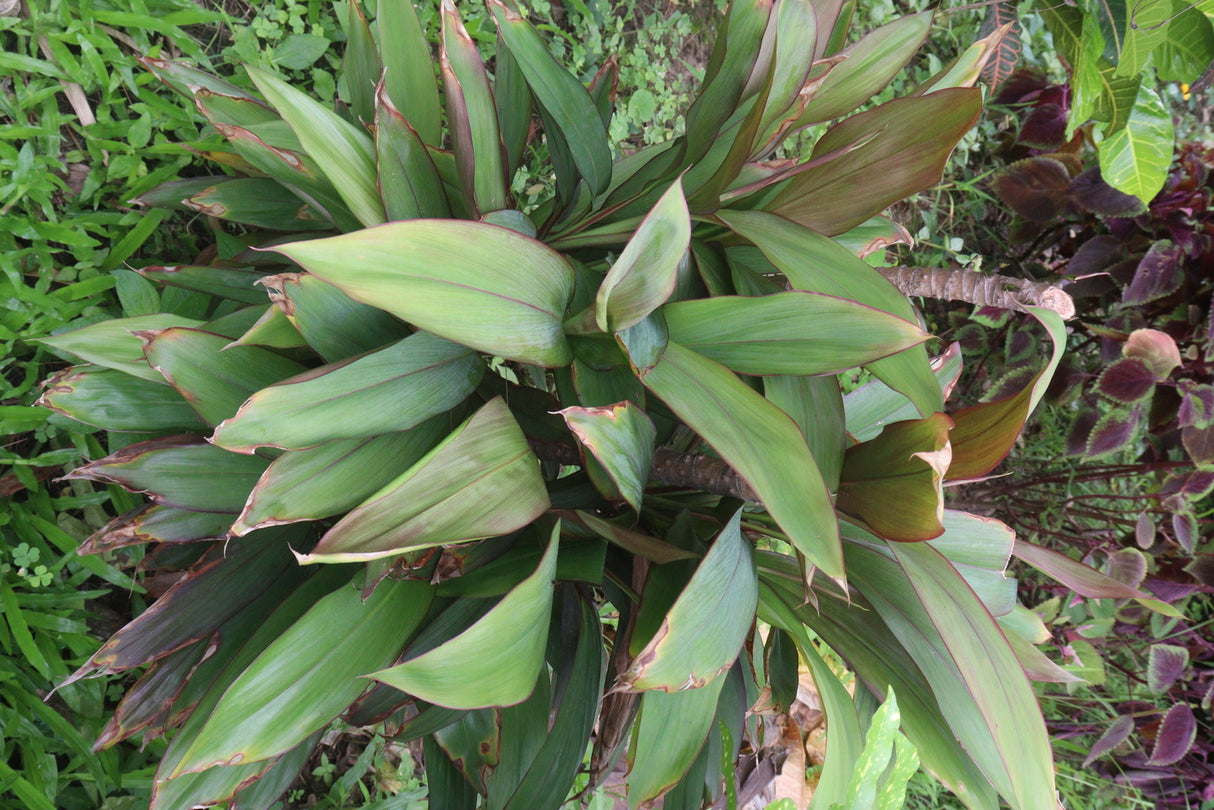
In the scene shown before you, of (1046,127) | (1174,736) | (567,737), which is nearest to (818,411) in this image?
(567,737)

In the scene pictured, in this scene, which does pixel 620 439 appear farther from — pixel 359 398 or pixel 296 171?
pixel 296 171

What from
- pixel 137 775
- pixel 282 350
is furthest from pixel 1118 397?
pixel 137 775

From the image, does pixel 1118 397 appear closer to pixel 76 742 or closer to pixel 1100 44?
pixel 1100 44

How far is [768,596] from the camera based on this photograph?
34.2 inches

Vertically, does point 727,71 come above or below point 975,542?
above

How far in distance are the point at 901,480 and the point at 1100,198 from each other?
157 centimetres

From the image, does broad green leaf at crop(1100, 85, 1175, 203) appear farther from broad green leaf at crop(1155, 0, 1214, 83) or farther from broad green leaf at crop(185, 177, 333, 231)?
broad green leaf at crop(185, 177, 333, 231)

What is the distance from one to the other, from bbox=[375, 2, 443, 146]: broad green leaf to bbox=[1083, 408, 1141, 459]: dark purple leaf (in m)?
1.59

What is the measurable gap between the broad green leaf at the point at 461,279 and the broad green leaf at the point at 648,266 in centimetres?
7

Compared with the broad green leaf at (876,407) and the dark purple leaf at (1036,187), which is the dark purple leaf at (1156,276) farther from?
the broad green leaf at (876,407)

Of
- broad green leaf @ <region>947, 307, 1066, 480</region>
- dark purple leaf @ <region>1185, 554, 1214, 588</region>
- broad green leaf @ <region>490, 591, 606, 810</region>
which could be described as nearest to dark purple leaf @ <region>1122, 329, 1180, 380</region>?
dark purple leaf @ <region>1185, 554, 1214, 588</region>

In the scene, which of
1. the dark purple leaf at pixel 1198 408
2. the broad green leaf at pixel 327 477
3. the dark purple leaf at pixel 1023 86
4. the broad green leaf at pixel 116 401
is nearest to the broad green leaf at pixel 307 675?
the broad green leaf at pixel 327 477

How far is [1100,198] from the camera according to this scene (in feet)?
5.83

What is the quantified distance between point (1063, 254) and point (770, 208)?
5.55 feet
